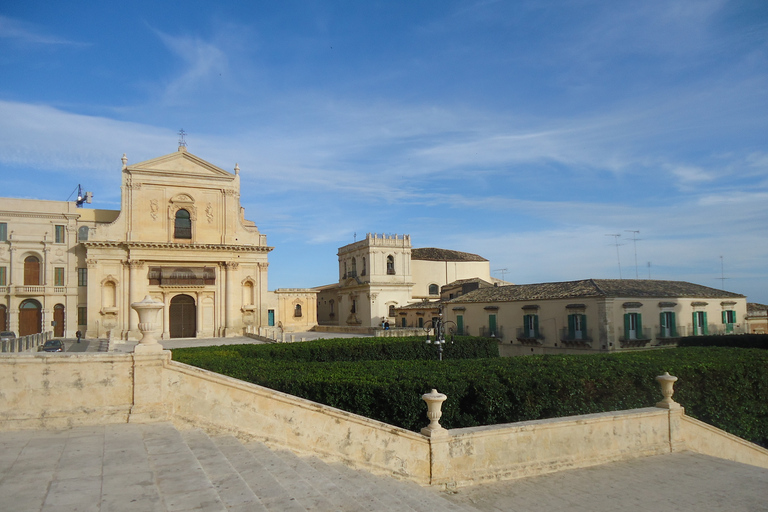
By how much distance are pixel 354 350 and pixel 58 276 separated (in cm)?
2533

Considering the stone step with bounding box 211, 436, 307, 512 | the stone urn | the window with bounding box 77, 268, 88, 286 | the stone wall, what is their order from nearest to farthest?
the stone step with bounding box 211, 436, 307, 512
the stone wall
the stone urn
the window with bounding box 77, 268, 88, 286

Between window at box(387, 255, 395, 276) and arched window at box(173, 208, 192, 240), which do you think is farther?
window at box(387, 255, 395, 276)

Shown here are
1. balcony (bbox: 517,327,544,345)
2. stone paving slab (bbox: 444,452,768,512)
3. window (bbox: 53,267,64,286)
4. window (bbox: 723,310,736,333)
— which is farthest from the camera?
window (bbox: 53,267,64,286)

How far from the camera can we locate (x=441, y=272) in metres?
57.6

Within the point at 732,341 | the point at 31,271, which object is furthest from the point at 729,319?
the point at 31,271

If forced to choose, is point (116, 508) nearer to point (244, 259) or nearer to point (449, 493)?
point (449, 493)

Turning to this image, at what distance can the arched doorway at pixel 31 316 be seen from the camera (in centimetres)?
3644

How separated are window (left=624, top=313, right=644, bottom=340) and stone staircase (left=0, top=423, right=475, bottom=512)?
22901mm

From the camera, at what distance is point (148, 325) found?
9.59 meters

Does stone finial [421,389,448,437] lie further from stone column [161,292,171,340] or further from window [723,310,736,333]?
window [723,310,736,333]

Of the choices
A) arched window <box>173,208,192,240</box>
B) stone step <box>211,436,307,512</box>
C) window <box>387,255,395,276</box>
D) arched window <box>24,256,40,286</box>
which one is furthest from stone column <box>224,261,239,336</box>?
stone step <box>211,436,307,512</box>

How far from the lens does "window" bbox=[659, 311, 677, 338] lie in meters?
30.5

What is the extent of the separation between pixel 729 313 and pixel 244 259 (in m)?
31.8

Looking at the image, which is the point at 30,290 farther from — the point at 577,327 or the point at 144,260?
the point at 577,327
